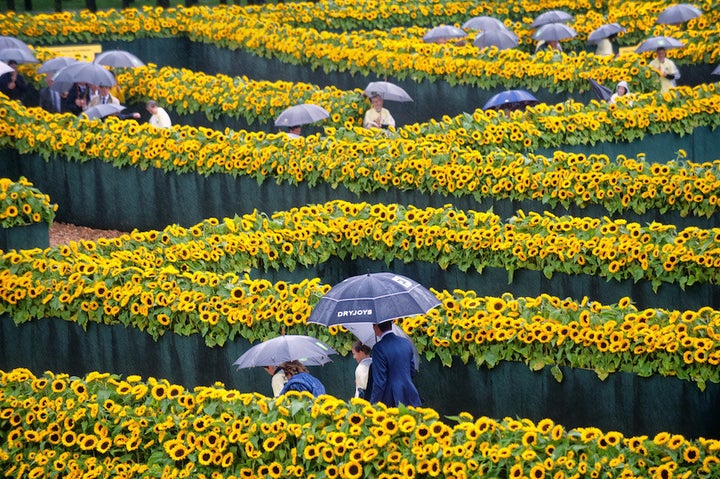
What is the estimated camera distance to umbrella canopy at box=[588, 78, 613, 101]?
761 inches

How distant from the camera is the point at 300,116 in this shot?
1745 centimetres

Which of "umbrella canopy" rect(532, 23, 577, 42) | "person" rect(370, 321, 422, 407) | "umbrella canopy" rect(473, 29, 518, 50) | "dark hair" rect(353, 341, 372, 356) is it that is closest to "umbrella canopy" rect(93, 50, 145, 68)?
"umbrella canopy" rect(473, 29, 518, 50)

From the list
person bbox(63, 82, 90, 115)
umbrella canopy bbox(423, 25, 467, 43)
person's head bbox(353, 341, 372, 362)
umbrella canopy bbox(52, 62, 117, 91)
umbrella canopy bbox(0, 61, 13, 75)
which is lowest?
person's head bbox(353, 341, 372, 362)

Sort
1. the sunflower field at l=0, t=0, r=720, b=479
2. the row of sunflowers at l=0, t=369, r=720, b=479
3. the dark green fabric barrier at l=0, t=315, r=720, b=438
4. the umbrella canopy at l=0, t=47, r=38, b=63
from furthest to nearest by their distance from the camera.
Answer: the umbrella canopy at l=0, t=47, r=38, b=63, the dark green fabric barrier at l=0, t=315, r=720, b=438, the sunflower field at l=0, t=0, r=720, b=479, the row of sunflowers at l=0, t=369, r=720, b=479

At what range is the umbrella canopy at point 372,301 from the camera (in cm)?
894

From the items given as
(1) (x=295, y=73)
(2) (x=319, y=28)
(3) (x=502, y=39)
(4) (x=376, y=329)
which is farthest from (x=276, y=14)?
(4) (x=376, y=329)

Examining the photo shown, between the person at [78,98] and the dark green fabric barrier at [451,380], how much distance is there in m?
9.68

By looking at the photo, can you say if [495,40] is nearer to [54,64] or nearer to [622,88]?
[622,88]

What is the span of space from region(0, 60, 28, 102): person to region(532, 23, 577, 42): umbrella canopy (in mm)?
9882

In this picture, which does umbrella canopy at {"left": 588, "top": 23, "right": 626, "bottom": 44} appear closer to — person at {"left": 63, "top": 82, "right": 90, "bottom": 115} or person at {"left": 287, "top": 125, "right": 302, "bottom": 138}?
person at {"left": 287, "top": 125, "right": 302, "bottom": 138}

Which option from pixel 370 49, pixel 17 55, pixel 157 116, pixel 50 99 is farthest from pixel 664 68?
pixel 17 55

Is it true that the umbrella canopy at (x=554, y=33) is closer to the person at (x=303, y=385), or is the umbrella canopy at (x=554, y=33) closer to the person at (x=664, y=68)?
the person at (x=664, y=68)

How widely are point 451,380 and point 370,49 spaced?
1382 centimetres

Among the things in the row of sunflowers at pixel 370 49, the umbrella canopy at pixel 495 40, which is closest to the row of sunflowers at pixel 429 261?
the row of sunflowers at pixel 370 49
